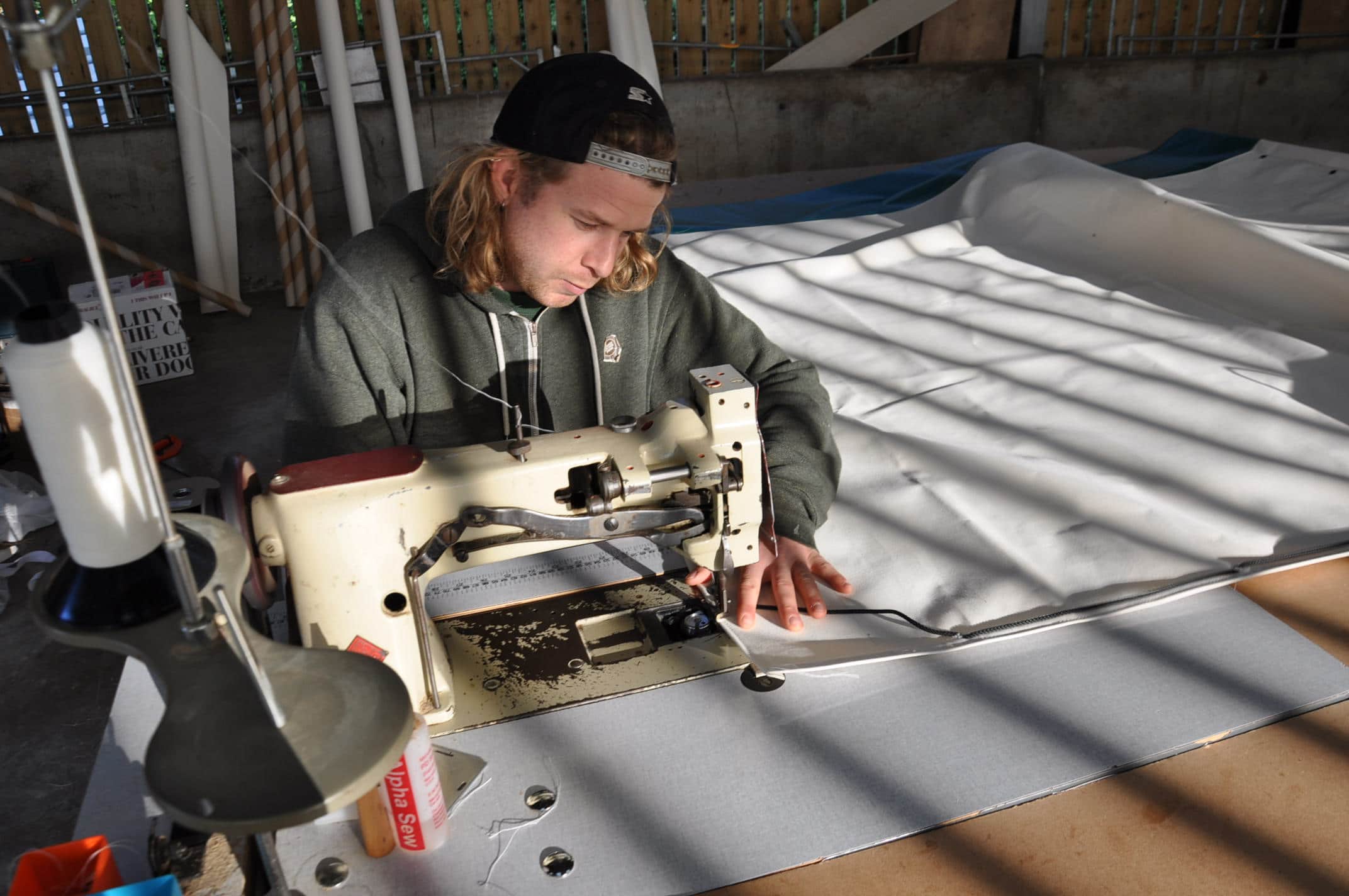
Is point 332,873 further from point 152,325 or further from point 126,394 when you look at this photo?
point 152,325

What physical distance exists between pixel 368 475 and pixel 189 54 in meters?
3.83

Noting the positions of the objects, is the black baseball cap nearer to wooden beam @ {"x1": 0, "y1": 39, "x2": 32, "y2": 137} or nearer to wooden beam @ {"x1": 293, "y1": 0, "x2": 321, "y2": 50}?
wooden beam @ {"x1": 293, "y1": 0, "x2": 321, "y2": 50}

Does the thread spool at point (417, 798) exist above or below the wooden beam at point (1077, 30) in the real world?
below

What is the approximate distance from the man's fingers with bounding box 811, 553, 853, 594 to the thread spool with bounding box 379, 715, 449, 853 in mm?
556

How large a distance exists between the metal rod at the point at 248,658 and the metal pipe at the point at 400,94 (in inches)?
156

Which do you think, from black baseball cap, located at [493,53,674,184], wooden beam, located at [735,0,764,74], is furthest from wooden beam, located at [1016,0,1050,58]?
black baseball cap, located at [493,53,674,184]

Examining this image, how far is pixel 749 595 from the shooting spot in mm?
1085

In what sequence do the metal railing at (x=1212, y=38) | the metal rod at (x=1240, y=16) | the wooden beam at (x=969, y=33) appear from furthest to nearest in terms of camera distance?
1. the metal rod at (x=1240, y=16)
2. the metal railing at (x=1212, y=38)
3. the wooden beam at (x=969, y=33)

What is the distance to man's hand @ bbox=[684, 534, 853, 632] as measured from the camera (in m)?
1.08

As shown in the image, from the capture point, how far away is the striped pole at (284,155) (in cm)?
388

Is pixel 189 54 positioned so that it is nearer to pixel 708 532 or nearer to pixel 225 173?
pixel 225 173

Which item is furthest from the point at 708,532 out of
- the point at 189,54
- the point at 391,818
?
the point at 189,54

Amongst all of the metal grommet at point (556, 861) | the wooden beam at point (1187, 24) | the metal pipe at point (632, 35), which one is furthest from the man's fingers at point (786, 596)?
the wooden beam at point (1187, 24)

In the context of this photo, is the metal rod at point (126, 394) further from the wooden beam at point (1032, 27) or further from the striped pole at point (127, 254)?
the wooden beam at point (1032, 27)
